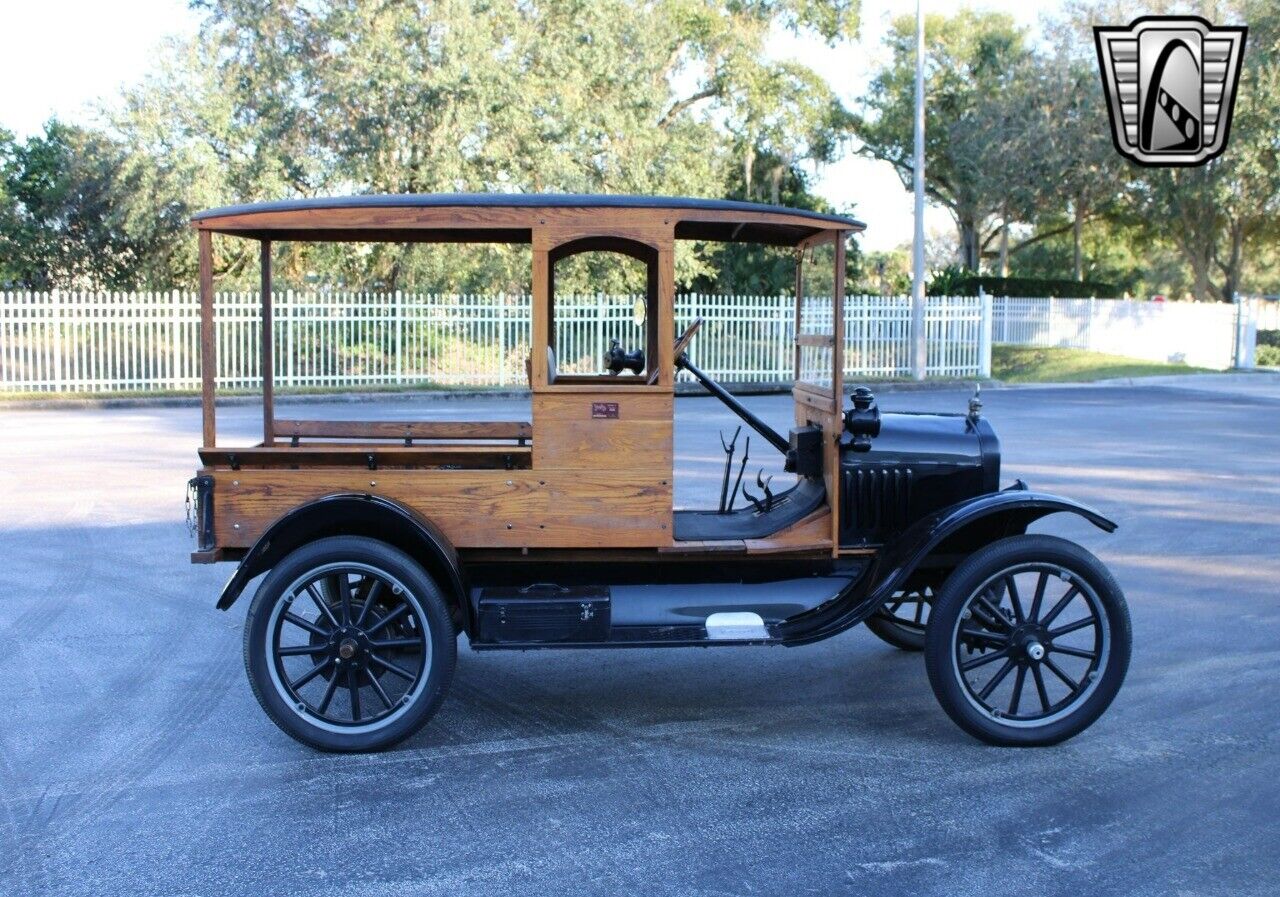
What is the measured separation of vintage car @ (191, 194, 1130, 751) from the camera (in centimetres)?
472

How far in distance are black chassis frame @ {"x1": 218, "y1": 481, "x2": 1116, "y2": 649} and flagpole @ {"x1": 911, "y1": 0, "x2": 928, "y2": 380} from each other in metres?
20.0

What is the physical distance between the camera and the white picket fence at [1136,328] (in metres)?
28.9

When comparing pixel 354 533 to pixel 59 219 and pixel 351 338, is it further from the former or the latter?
pixel 59 219

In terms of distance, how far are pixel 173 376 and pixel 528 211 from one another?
19709 mm

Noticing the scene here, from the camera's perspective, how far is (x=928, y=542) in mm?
4812

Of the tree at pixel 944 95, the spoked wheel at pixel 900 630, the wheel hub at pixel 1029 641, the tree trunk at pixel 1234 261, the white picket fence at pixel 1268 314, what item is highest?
the tree at pixel 944 95

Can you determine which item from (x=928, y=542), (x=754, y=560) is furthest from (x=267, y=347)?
(x=928, y=542)

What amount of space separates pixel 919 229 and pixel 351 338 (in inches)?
438

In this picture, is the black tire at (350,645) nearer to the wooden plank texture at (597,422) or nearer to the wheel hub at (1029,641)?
the wooden plank texture at (597,422)

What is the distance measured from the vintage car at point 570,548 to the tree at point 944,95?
3534 cm

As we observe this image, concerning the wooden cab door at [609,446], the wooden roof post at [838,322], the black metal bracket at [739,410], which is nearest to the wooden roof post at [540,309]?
the wooden cab door at [609,446]

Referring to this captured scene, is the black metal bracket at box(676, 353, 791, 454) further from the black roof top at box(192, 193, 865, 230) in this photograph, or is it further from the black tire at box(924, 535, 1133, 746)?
the black tire at box(924, 535, 1133, 746)

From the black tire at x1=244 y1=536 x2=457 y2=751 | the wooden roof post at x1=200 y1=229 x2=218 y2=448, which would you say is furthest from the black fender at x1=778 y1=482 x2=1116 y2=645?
the wooden roof post at x1=200 y1=229 x2=218 y2=448

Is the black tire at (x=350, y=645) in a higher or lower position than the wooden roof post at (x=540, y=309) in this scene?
lower
